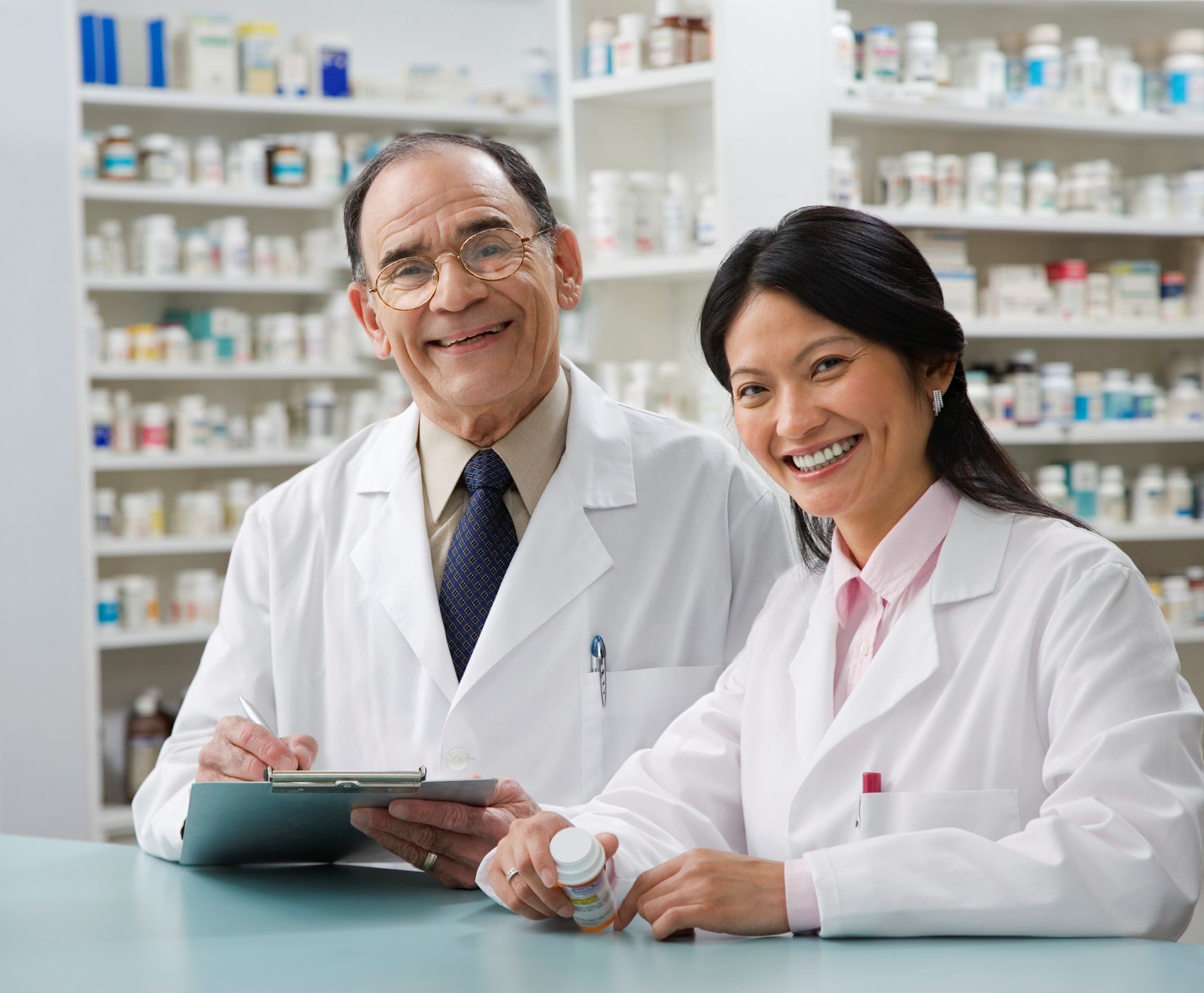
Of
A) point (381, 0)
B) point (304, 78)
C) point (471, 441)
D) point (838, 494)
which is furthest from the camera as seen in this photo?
point (381, 0)

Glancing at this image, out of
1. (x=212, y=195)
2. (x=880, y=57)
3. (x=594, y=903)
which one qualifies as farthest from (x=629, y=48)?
(x=594, y=903)

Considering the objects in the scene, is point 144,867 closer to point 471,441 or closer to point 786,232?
point 471,441

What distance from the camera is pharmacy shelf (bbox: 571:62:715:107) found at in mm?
3639

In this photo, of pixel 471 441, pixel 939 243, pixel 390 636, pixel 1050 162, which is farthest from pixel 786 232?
pixel 1050 162

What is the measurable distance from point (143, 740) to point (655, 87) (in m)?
2.68

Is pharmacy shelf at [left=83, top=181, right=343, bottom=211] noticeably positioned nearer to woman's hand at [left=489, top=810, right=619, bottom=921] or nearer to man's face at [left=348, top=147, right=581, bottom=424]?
man's face at [left=348, top=147, right=581, bottom=424]

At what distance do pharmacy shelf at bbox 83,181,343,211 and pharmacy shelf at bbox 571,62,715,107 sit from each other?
119 centimetres

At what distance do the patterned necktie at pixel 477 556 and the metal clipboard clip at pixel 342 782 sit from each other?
47cm

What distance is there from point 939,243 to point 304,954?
3535 mm

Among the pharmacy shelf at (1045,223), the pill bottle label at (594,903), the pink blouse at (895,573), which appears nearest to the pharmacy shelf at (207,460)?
the pharmacy shelf at (1045,223)

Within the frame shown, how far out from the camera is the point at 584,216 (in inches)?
153

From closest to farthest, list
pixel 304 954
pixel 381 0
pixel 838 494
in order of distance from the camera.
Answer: pixel 304 954 → pixel 838 494 → pixel 381 0

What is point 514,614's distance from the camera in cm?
178

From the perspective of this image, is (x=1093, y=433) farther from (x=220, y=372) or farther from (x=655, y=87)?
(x=220, y=372)
